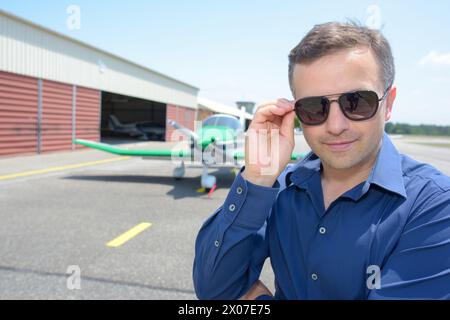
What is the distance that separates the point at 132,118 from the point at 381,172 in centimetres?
4109

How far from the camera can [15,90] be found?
15.0 metres

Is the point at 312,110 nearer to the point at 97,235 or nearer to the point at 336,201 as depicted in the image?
the point at 336,201

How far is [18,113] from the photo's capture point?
1534 cm

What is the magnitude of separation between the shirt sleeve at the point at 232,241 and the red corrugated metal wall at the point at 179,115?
104 feet

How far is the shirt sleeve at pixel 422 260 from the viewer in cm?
107

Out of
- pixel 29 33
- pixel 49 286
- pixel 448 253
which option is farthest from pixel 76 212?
pixel 29 33

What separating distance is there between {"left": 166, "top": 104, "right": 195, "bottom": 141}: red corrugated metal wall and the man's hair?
1243 inches

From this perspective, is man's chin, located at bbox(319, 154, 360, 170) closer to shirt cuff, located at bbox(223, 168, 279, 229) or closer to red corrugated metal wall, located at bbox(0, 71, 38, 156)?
shirt cuff, located at bbox(223, 168, 279, 229)

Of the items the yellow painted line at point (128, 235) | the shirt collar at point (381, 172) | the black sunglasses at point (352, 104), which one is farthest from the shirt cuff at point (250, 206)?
the yellow painted line at point (128, 235)

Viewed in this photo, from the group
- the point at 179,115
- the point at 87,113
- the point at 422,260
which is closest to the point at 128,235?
the point at 422,260

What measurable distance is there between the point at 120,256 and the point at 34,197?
15.0ft

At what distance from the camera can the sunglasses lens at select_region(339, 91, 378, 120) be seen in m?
1.31

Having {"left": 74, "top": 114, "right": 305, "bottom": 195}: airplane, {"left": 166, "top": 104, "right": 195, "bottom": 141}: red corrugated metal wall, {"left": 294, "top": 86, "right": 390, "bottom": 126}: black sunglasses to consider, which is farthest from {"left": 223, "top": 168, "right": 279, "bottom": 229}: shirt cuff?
{"left": 166, "top": 104, "right": 195, "bottom": 141}: red corrugated metal wall

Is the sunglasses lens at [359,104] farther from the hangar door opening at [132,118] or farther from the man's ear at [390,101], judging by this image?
the hangar door opening at [132,118]
